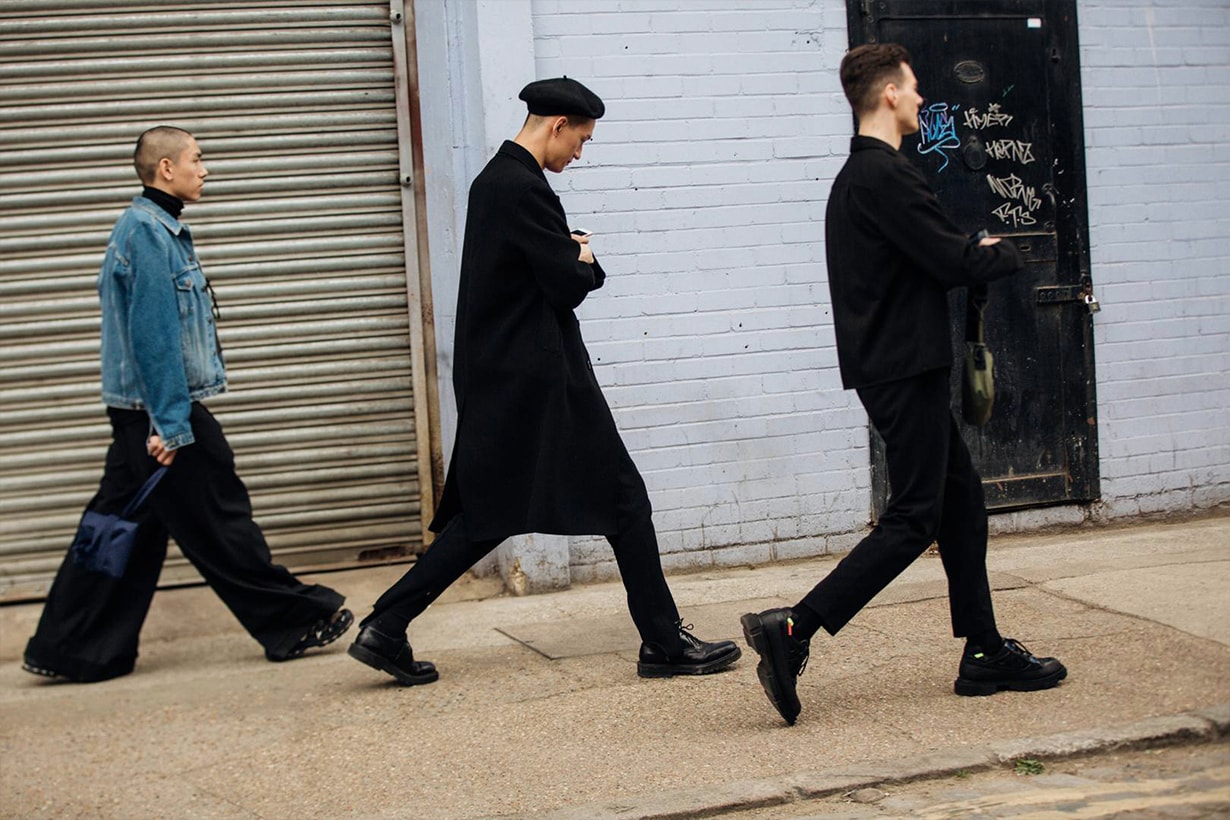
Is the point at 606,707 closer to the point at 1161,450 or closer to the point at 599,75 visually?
the point at 599,75

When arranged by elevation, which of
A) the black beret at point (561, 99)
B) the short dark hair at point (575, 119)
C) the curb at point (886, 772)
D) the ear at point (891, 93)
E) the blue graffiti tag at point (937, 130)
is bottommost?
the curb at point (886, 772)

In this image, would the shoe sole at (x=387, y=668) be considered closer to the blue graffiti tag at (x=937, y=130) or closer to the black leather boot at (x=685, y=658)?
the black leather boot at (x=685, y=658)

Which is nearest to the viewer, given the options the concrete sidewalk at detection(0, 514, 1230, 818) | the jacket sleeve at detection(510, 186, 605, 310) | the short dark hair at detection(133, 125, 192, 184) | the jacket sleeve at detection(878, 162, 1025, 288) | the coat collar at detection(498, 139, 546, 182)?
the concrete sidewalk at detection(0, 514, 1230, 818)

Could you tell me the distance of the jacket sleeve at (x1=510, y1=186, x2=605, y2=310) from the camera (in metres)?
5.20

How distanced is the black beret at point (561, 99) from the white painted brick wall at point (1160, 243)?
3380 mm

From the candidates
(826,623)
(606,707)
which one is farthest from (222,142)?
(826,623)

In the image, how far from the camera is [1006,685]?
496cm

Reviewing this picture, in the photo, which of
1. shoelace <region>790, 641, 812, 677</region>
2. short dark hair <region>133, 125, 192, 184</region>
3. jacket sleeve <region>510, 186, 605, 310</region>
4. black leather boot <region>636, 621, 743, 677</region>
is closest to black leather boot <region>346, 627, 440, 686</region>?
black leather boot <region>636, 621, 743, 677</region>

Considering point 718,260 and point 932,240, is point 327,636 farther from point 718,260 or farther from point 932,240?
point 932,240

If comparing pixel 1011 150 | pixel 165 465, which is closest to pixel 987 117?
pixel 1011 150

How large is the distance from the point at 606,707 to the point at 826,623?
886 mm

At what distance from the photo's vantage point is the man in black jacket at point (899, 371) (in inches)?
185

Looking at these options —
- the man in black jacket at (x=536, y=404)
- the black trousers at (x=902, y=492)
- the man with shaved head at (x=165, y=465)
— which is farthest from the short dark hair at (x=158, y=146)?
the black trousers at (x=902, y=492)

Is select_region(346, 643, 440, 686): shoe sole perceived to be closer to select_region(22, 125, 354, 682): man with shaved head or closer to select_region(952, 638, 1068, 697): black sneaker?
select_region(22, 125, 354, 682): man with shaved head
